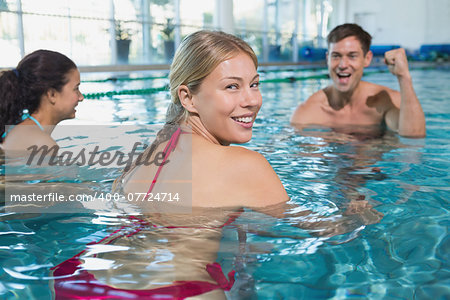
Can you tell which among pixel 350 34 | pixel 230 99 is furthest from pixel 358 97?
pixel 230 99

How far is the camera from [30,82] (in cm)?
296

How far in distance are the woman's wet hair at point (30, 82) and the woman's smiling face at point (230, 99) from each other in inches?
61.0

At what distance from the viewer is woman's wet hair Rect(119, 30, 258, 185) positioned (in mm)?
1772

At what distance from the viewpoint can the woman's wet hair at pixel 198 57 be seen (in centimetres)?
177

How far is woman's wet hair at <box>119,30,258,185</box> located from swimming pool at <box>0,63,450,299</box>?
1.81 ft

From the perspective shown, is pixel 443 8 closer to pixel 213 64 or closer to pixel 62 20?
pixel 62 20

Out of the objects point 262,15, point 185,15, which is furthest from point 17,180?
point 262,15

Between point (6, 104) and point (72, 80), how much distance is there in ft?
1.51

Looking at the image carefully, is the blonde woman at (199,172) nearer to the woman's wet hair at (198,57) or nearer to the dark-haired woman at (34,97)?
the woman's wet hair at (198,57)

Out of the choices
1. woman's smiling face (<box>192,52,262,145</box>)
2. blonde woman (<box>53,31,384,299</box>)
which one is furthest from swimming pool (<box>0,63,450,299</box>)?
woman's smiling face (<box>192,52,262,145</box>)

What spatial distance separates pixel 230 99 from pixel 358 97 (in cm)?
292

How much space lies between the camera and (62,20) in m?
12.0

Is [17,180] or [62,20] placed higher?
[62,20]

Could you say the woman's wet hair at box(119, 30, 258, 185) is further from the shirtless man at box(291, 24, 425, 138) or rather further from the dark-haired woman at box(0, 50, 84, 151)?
the shirtless man at box(291, 24, 425, 138)
